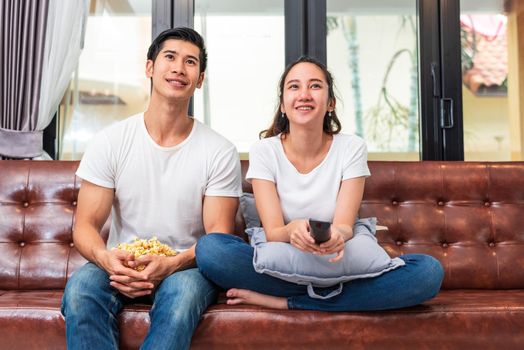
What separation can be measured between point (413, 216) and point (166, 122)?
1.00 m

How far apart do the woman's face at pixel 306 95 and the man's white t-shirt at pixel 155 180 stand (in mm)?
283

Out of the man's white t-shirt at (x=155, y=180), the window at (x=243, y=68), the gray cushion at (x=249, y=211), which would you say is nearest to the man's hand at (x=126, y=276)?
the man's white t-shirt at (x=155, y=180)

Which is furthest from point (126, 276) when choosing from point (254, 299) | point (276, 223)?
point (276, 223)

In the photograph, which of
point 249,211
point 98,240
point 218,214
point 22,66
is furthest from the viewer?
point 22,66

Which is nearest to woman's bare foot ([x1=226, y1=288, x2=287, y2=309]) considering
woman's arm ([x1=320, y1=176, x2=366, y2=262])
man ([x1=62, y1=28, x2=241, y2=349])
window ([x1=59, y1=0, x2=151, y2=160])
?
man ([x1=62, y1=28, x2=241, y2=349])

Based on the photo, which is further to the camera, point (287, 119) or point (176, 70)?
point (287, 119)

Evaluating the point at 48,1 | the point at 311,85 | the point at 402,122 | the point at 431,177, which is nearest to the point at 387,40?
the point at 402,122

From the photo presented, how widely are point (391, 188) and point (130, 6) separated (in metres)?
1.69

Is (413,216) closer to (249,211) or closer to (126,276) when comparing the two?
(249,211)

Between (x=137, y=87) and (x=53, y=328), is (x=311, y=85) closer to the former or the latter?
(x=53, y=328)

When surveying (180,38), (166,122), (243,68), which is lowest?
(166,122)

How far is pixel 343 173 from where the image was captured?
1.81 meters

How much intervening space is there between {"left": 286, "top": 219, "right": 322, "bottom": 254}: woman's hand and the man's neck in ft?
1.89

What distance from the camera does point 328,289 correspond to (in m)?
1.57
